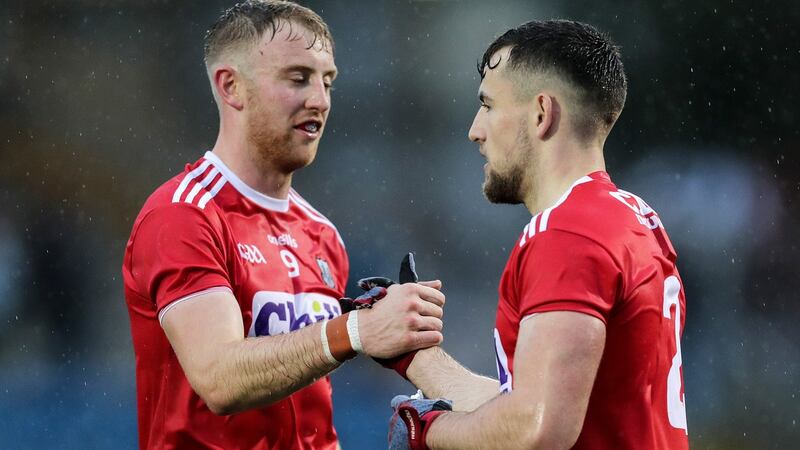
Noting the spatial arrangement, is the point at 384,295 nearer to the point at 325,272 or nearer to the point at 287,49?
the point at 325,272

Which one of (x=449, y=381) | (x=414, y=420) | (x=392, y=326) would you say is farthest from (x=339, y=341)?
(x=414, y=420)

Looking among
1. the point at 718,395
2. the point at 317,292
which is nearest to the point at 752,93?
the point at 718,395

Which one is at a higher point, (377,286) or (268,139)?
(268,139)

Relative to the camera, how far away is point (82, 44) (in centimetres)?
909

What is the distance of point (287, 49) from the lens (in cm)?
355

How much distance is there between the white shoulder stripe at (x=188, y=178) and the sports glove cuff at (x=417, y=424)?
3.95 feet

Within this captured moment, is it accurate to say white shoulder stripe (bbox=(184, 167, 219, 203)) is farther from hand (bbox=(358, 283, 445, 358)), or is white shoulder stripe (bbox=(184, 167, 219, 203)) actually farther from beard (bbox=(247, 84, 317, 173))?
hand (bbox=(358, 283, 445, 358))

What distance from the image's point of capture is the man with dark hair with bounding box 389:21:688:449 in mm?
2104

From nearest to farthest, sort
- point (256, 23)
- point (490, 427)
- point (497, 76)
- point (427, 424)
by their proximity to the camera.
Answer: point (490, 427), point (427, 424), point (497, 76), point (256, 23)

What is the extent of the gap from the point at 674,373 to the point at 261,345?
130 cm

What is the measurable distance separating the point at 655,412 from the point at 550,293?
47 cm

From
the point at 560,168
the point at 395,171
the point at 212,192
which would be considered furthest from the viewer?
the point at 395,171

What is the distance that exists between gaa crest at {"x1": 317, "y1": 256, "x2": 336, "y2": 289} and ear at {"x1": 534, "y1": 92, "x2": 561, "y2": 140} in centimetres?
138

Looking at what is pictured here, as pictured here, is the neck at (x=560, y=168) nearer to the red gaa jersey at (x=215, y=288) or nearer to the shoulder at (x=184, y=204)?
the red gaa jersey at (x=215, y=288)
